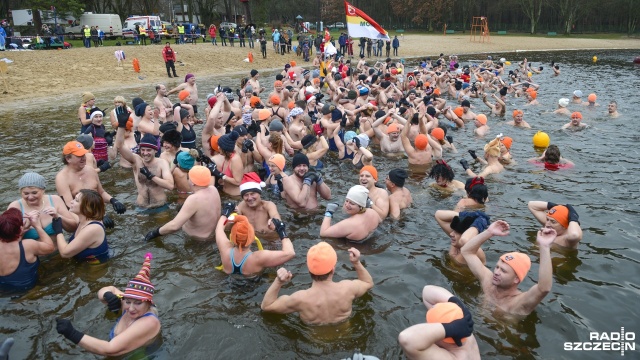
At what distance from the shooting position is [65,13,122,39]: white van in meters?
40.6

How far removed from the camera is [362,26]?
24.9 meters

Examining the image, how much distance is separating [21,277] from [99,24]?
43085 millimetres

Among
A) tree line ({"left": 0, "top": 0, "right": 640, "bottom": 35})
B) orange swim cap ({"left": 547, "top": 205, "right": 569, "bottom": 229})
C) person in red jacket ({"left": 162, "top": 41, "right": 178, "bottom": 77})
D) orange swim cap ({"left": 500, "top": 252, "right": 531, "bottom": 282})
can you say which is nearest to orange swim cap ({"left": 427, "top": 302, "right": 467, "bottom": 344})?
orange swim cap ({"left": 500, "top": 252, "right": 531, "bottom": 282})

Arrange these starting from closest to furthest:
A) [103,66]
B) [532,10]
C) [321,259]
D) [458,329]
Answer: [458,329] < [321,259] < [103,66] < [532,10]

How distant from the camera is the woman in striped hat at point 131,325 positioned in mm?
4031

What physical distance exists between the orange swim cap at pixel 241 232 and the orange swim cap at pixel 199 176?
1.34 metres

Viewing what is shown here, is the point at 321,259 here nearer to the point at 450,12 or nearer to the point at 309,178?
Result: the point at 309,178

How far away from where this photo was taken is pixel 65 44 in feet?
104

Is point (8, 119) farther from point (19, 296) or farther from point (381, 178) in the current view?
point (381, 178)

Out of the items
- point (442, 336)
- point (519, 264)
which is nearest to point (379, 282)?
point (519, 264)

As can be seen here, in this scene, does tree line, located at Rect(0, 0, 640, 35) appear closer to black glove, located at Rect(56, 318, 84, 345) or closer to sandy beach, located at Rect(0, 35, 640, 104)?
sandy beach, located at Rect(0, 35, 640, 104)

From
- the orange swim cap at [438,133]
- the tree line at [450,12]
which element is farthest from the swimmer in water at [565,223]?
the tree line at [450,12]

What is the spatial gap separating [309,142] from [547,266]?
5.70 m

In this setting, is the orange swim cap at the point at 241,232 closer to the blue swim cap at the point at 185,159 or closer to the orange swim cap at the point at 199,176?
the orange swim cap at the point at 199,176
